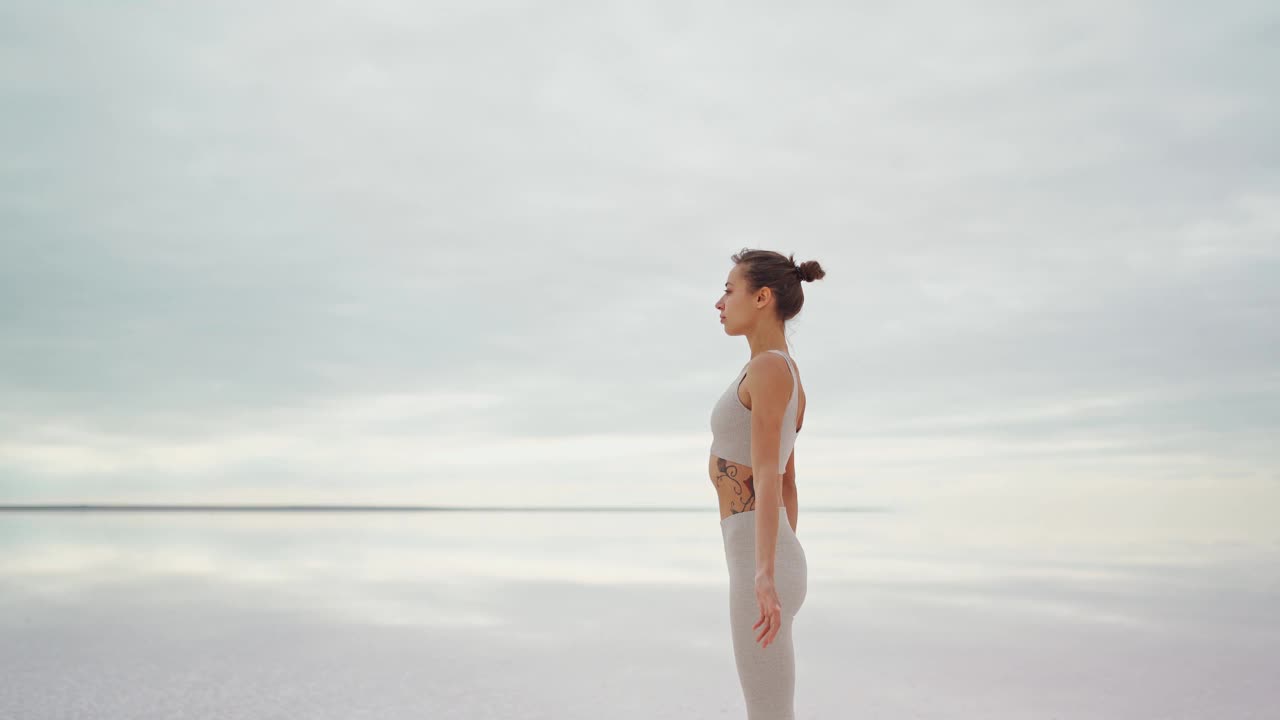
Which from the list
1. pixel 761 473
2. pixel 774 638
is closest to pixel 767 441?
pixel 761 473

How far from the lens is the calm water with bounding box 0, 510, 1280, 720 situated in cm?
681

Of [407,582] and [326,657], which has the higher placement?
[407,582]

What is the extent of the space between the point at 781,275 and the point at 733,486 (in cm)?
76

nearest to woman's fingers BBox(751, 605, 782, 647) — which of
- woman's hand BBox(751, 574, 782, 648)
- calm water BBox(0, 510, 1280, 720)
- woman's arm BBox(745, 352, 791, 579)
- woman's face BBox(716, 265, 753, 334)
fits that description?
woman's hand BBox(751, 574, 782, 648)

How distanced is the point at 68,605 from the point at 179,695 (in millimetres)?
6467

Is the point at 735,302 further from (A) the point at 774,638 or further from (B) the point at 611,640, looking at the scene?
(B) the point at 611,640

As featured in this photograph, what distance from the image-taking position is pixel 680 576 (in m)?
16.0

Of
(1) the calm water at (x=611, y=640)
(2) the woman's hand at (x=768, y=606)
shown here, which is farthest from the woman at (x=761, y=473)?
(1) the calm water at (x=611, y=640)

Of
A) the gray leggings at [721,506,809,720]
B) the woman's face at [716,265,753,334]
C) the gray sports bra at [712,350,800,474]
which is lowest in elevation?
the gray leggings at [721,506,809,720]

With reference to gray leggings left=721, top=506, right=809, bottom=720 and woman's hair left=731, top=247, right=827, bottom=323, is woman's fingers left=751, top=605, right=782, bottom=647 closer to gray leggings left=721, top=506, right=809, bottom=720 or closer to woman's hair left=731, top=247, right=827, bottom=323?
gray leggings left=721, top=506, right=809, bottom=720

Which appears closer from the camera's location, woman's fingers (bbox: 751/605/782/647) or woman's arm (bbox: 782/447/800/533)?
woman's fingers (bbox: 751/605/782/647)

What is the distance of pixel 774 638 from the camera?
3.29 meters

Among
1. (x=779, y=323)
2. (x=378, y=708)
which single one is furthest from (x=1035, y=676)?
(x=779, y=323)

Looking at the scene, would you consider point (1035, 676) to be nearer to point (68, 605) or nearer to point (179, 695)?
point (179, 695)
